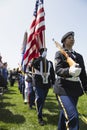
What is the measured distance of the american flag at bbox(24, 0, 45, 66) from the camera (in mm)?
11930

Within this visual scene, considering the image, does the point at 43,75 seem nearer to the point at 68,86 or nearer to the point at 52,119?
the point at 52,119

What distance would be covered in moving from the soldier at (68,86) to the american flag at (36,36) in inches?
173

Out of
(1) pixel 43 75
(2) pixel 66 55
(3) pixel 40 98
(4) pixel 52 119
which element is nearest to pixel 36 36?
(1) pixel 43 75

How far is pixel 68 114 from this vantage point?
6633 millimetres

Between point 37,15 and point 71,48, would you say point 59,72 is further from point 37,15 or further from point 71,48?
point 37,15

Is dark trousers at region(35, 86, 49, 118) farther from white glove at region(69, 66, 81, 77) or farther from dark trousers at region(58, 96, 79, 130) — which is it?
white glove at region(69, 66, 81, 77)

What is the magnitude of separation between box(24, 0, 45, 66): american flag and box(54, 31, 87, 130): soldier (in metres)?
4.39

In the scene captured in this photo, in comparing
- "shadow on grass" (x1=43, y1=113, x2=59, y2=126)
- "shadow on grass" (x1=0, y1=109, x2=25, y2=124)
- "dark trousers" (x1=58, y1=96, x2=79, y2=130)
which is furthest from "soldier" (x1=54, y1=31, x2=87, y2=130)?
"shadow on grass" (x1=0, y1=109, x2=25, y2=124)

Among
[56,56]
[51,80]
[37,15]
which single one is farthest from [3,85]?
[56,56]

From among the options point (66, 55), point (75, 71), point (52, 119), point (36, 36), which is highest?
point (36, 36)

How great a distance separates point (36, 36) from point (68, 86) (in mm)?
5447

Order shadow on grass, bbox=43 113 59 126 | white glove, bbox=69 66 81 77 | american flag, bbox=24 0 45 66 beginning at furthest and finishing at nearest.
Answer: american flag, bbox=24 0 45 66 < shadow on grass, bbox=43 113 59 126 < white glove, bbox=69 66 81 77

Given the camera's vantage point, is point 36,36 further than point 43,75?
Yes

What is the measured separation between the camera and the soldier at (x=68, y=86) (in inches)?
260
